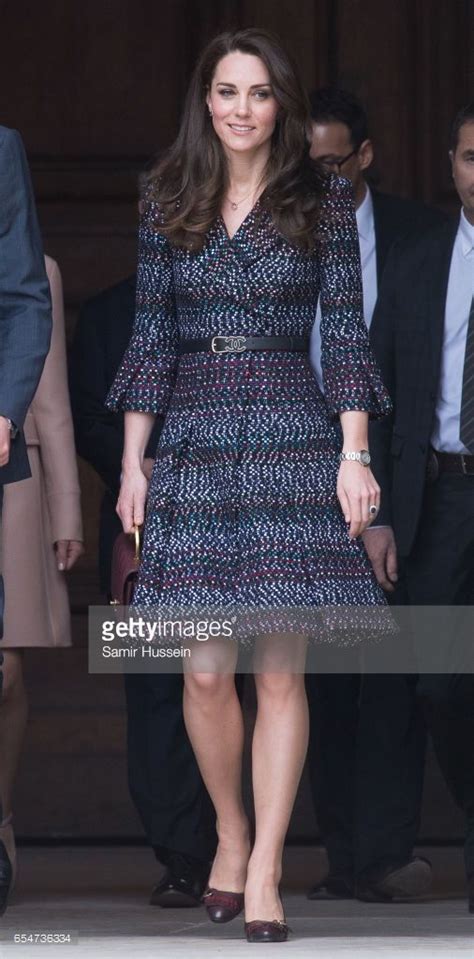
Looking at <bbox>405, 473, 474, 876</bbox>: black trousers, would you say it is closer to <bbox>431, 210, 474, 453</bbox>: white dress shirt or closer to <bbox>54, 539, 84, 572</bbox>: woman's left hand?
<bbox>431, 210, 474, 453</bbox>: white dress shirt

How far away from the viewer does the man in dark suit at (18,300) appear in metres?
4.82

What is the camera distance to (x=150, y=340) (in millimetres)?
5086

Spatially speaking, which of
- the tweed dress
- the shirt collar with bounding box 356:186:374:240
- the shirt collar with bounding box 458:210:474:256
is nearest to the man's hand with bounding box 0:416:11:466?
the tweed dress

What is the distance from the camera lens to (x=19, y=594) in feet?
18.9

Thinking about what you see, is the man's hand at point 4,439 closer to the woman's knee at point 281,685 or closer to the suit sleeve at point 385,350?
the woman's knee at point 281,685

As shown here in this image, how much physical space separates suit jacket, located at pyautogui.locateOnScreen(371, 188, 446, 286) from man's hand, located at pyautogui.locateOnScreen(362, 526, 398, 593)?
2.09ft

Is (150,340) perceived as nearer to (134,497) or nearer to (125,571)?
(134,497)

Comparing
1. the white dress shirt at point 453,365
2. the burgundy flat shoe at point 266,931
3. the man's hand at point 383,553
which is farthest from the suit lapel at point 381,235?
the burgundy flat shoe at point 266,931

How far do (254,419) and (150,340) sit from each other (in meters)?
0.34

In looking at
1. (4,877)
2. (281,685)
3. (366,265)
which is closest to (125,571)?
(281,685)

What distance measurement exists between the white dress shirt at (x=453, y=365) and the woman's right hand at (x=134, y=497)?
2.91 ft

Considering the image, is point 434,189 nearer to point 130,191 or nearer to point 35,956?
point 130,191

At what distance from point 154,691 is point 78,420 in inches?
27.6

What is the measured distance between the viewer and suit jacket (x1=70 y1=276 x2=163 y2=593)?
6020 millimetres
